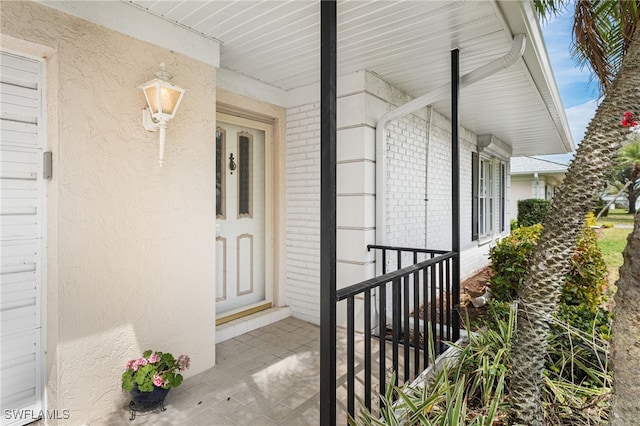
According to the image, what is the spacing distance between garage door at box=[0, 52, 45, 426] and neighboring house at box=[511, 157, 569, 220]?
46.2 ft

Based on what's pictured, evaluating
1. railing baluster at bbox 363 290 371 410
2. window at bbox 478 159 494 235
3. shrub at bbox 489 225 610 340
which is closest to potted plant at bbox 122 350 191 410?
railing baluster at bbox 363 290 371 410

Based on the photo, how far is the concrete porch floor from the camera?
230 centimetres

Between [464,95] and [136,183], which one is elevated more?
[464,95]

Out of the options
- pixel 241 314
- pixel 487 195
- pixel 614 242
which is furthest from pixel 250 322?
pixel 614 242

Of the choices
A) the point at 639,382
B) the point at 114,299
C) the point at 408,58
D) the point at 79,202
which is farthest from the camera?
the point at 408,58

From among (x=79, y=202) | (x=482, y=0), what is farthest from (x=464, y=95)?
(x=79, y=202)

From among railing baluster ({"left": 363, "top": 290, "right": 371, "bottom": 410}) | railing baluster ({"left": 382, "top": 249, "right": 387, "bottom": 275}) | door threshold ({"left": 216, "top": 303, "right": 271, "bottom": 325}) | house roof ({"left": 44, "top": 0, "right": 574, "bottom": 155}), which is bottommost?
door threshold ({"left": 216, "top": 303, "right": 271, "bottom": 325})

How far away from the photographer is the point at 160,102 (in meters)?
Result: 2.43

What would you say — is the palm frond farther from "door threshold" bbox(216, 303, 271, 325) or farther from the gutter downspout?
"door threshold" bbox(216, 303, 271, 325)

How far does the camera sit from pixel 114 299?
2.42 metres

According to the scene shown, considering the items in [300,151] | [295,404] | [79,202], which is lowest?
[295,404]

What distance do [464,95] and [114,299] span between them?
442 cm

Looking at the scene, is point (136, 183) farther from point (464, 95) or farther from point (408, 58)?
point (464, 95)

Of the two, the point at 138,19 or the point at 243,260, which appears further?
the point at 243,260
